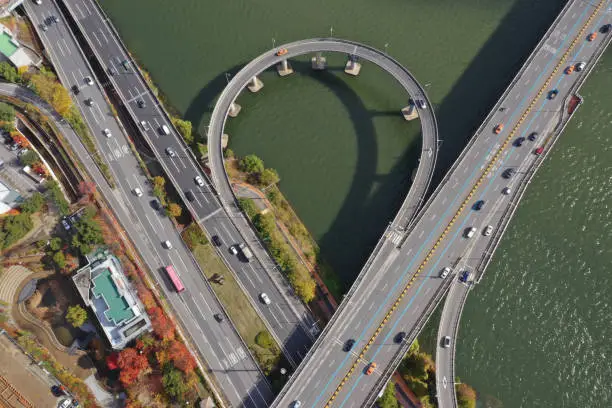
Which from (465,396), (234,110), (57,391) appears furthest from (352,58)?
(57,391)

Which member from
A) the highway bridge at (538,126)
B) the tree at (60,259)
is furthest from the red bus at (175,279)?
the highway bridge at (538,126)

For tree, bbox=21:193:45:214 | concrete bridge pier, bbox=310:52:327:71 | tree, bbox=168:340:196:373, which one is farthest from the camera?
concrete bridge pier, bbox=310:52:327:71

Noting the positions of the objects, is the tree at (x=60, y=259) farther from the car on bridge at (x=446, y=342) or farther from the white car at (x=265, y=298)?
the car on bridge at (x=446, y=342)

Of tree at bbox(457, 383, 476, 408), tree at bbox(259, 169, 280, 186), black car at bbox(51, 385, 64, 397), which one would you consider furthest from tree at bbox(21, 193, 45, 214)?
tree at bbox(457, 383, 476, 408)

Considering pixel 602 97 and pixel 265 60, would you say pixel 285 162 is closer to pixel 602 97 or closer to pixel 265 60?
pixel 265 60

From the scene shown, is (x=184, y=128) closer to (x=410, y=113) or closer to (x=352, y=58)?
(x=352, y=58)

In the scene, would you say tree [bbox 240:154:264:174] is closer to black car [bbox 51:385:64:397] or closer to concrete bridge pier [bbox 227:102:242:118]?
concrete bridge pier [bbox 227:102:242:118]
